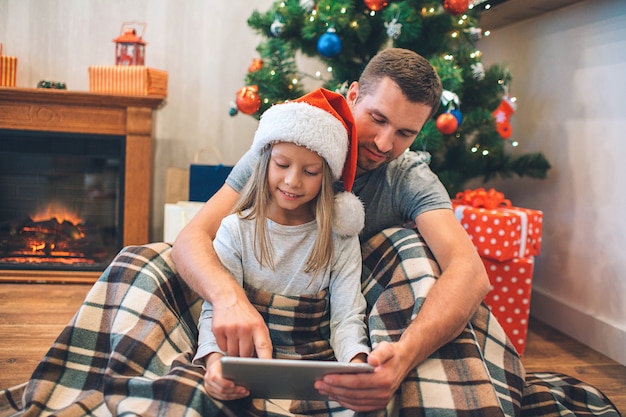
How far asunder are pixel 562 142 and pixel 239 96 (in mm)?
1554

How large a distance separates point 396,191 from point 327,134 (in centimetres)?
44

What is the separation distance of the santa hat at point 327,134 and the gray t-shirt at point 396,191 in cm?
26

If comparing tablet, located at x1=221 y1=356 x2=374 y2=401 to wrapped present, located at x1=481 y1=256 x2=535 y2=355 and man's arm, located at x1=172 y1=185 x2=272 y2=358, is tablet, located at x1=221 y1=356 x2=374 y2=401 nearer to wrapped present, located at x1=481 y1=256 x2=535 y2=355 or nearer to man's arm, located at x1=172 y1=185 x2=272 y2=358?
man's arm, located at x1=172 y1=185 x2=272 y2=358

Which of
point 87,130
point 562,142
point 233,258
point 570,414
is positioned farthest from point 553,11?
point 87,130

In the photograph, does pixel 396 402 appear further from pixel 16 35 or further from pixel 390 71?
pixel 16 35

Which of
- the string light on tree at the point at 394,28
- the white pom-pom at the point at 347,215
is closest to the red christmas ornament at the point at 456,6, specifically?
the string light on tree at the point at 394,28

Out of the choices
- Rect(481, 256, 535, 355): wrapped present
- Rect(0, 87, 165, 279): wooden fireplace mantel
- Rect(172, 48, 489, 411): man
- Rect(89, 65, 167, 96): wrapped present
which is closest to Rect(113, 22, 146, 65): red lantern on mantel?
Rect(89, 65, 167, 96): wrapped present

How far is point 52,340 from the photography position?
7.22ft

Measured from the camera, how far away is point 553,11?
9.40ft

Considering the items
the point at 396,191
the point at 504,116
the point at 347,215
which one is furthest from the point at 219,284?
the point at 504,116

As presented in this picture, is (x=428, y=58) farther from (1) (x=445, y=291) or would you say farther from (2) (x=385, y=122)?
(1) (x=445, y=291)

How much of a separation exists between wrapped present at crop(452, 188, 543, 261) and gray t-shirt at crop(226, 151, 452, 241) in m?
0.63

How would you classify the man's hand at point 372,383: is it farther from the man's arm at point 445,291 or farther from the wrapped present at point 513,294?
the wrapped present at point 513,294

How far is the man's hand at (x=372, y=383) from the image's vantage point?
3.73ft
